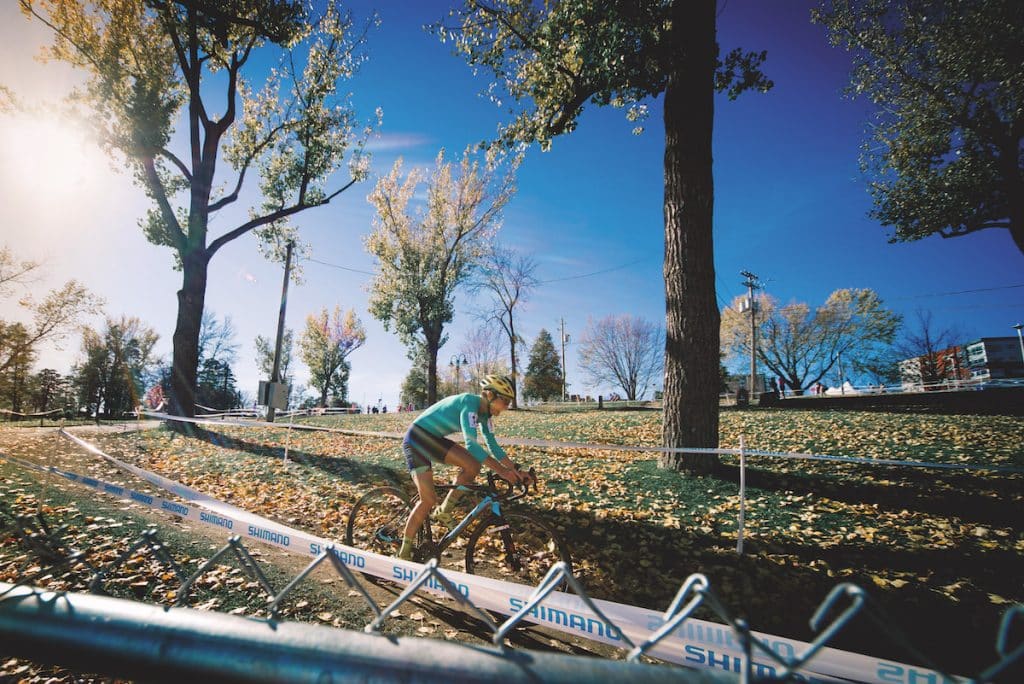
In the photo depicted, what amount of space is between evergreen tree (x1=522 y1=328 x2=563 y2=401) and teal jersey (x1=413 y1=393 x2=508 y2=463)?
4826 centimetres

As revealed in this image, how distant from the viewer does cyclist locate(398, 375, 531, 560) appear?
15.5 ft

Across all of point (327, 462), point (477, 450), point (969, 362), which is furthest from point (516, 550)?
point (969, 362)

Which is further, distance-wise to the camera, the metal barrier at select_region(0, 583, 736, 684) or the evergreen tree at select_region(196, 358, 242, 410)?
the evergreen tree at select_region(196, 358, 242, 410)

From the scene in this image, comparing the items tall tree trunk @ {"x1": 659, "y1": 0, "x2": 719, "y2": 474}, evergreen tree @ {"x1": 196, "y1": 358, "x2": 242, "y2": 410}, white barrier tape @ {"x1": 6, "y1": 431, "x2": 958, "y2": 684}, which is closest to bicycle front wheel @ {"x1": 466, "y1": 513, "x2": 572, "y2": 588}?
white barrier tape @ {"x1": 6, "y1": 431, "x2": 958, "y2": 684}

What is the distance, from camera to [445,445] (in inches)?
189

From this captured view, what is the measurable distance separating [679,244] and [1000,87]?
13.8 metres

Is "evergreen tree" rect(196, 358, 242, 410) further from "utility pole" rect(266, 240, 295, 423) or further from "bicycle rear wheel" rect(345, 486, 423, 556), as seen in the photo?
"bicycle rear wheel" rect(345, 486, 423, 556)

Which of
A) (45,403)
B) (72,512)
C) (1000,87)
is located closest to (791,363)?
(1000,87)

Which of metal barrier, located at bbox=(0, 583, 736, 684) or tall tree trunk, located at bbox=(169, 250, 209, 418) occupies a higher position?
tall tree trunk, located at bbox=(169, 250, 209, 418)

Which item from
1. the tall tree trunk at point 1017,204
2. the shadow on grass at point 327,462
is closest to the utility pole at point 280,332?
the shadow on grass at point 327,462

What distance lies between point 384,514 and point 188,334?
13285 mm

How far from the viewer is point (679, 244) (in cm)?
777

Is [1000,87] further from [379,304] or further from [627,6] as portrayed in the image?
[379,304]

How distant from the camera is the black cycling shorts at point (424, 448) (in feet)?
15.8
